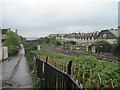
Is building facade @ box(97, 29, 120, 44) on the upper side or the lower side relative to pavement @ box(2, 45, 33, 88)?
upper

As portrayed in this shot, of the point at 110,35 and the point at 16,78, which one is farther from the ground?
the point at 110,35

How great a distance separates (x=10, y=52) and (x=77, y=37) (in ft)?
185

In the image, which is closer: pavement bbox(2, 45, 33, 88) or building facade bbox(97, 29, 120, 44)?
pavement bbox(2, 45, 33, 88)

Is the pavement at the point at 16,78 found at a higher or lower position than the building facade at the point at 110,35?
lower

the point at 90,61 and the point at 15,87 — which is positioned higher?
the point at 90,61

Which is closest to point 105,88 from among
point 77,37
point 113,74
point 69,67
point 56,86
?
point 113,74

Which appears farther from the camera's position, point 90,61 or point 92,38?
point 92,38

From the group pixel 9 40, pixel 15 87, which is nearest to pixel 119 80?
pixel 15 87

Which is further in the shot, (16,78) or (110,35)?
(110,35)

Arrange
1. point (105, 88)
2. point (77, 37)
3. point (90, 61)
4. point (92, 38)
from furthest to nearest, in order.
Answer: point (77, 37), point (92, 38), point (90, 61), point (105, 88)

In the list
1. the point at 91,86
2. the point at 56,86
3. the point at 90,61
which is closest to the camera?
the point at 91,86

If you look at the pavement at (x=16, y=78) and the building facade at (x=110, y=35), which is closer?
the pavement at (x=16, y=78)

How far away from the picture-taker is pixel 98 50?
3672 centimetres

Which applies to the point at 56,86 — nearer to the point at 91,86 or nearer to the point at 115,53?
the point at 91,86
